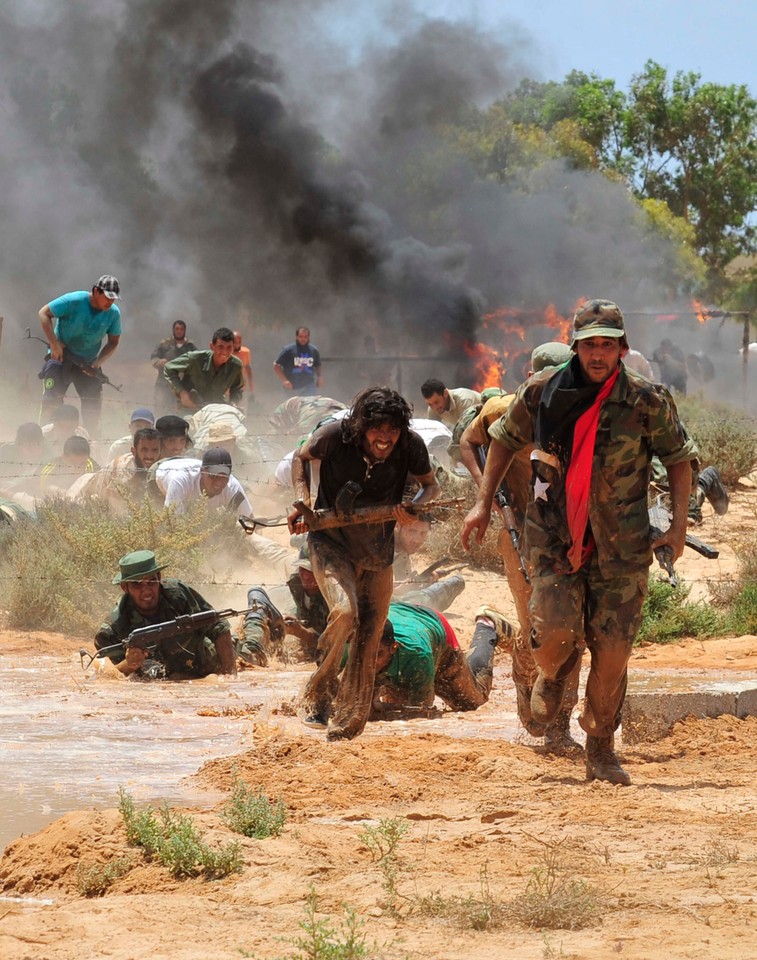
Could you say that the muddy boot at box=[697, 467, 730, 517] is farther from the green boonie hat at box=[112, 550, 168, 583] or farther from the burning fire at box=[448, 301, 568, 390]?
the burning fire at box=[448, 301, 568, 390]

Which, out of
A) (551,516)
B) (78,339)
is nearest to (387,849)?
(551,516)

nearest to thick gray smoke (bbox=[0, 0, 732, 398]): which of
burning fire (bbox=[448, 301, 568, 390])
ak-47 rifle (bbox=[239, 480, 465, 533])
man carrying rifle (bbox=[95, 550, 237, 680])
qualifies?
burning fire (bbox=[448, 301, 568, 390])

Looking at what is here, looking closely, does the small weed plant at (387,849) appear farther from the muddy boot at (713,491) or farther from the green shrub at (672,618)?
the muddy boot at (713,491)

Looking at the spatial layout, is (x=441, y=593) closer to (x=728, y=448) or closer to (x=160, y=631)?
(x=160, y=631)

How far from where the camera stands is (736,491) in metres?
16.4

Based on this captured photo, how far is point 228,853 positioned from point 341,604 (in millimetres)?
2478

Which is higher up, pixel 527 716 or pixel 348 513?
pixel 348 513

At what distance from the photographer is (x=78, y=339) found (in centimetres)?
1501

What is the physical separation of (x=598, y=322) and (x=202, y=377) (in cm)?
1030

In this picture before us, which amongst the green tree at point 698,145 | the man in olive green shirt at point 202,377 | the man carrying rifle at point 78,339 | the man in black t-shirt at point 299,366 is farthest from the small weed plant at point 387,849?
the green tree at point 698,145

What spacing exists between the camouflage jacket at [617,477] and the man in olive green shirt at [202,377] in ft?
32.6

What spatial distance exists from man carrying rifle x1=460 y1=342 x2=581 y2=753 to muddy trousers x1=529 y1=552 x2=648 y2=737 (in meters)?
0.66

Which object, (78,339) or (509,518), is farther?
(78,339)

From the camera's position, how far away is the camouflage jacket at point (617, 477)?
5.75m
